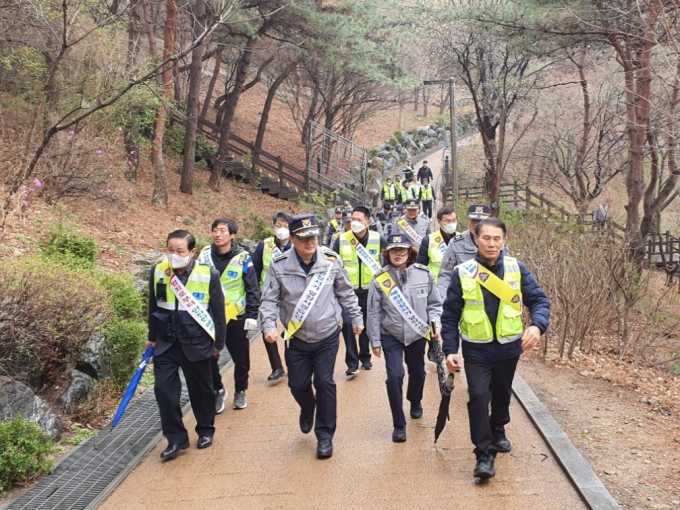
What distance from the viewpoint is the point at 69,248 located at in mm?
9570

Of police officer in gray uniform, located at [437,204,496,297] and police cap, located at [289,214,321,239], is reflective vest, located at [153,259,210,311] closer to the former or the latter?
police cap, located at [289,214,321,239]

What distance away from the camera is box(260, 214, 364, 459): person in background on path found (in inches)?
223

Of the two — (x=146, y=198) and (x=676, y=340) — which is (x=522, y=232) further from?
(x=146, y=198)

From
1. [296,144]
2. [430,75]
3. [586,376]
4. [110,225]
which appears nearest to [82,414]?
[586,376]

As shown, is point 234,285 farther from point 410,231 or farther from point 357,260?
point 410,231

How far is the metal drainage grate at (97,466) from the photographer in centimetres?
511

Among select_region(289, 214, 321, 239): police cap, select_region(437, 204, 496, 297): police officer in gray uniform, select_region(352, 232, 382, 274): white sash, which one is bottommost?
select_region(352, 232, 382, 274): white sash

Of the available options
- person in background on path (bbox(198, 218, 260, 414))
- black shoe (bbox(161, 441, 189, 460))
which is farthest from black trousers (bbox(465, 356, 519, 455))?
black shoe (bbox(161, 441, 189, 460))

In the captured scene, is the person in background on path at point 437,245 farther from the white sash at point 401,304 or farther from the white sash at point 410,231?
the white sash at point 401,304

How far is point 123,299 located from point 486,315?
507 cm

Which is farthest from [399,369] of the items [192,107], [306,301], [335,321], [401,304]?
[192,107]

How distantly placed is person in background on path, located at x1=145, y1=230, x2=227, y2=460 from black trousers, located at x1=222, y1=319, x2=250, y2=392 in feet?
3.69

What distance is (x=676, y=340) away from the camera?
1279 cm

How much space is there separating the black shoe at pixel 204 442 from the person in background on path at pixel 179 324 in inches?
9.2
